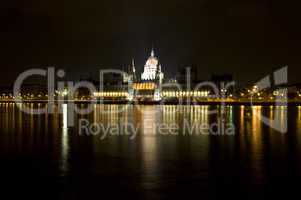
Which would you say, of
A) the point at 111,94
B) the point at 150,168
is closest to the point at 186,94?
the point at 111,94

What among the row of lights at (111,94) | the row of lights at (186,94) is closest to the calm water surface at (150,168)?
the row of lights at (186,94)

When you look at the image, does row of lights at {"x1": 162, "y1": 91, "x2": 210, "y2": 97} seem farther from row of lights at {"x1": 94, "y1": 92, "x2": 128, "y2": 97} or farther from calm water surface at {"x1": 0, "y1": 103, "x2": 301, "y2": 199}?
calm water surface at {"x1": 0, "y1": 103, "x2": 301, "y2": 199}

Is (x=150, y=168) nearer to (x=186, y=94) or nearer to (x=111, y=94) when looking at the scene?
(x=186, y=94)

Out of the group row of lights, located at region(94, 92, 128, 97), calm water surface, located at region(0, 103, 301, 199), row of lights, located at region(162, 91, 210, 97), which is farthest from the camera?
row of lights, located at region(94, 92, 128, 97)

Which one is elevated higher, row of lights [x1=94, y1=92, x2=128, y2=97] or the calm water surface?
row of lights [x1=94, y1=92, x2=128, y2=97]

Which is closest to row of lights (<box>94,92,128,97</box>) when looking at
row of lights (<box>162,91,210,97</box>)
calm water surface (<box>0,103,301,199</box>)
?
row of lights (<box>162,91,210,97</box>)

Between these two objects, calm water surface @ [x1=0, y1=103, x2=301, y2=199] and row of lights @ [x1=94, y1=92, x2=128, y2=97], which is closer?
calm water surface @ [x1=0, y1=103, x2=301, y2=199]

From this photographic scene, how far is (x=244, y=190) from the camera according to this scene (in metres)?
7.86

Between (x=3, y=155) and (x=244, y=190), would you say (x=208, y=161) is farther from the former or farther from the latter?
(x=3, y=155)

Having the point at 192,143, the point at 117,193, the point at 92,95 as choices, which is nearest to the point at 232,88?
the point at 92,95

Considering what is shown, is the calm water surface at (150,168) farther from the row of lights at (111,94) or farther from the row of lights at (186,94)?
the row of lights at (111,94)

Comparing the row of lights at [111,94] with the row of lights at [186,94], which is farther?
the row of lights at [111,94]

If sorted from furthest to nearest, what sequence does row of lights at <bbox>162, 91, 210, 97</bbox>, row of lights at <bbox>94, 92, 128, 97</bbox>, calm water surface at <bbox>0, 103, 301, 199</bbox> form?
row of lights at <bbox>94, 92, 128, 97</bbox> < row of lights at <bbox>162, 91, 210, 97</bbox> < calm water surface at <bbox>0, 103, 301, 199</bbox>

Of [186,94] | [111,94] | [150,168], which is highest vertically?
[111,94]
